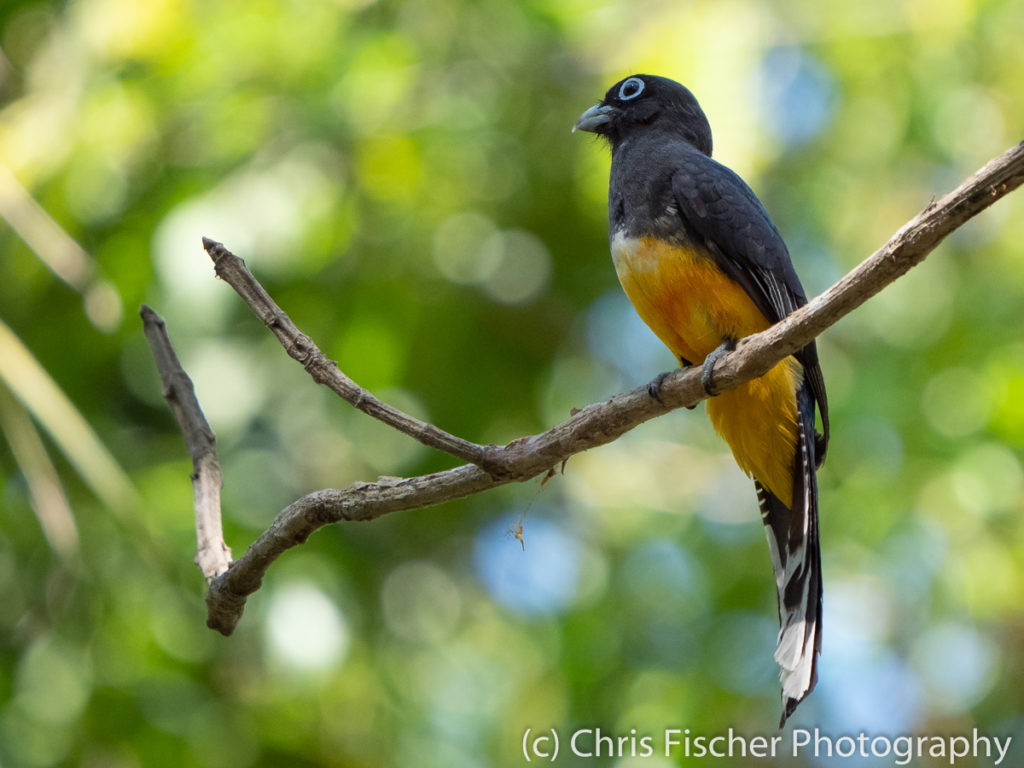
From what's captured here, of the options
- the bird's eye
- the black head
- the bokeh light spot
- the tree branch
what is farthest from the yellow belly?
the bokeh light spot

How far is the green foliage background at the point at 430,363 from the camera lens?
204 inches

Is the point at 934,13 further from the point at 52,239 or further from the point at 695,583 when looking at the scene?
the point at 52,239

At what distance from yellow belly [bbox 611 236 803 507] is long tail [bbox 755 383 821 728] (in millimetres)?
60

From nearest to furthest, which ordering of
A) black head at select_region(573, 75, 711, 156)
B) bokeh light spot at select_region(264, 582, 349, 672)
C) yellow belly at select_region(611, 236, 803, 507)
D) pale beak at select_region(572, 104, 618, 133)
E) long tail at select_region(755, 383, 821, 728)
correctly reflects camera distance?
long tail at select_region(755, 383, 821, 728)
yellow belly at select_region(611, 236, 803, 507)
black head at select_region(573, 75, 711, 156)
pale beak at select_region(572, 104, 618, 133)
bokeh light spot at select_region(264, 582, 349, 672)

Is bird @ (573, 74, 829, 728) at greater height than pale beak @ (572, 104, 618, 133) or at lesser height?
lesser

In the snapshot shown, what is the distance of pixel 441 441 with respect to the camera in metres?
2.72

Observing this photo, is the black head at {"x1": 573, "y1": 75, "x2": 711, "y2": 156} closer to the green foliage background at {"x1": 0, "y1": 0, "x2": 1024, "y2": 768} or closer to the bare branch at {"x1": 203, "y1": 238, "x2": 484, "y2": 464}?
the green foliage background at {"x1": 0, "y1": 0, "x2": 1024, "y2": 768}

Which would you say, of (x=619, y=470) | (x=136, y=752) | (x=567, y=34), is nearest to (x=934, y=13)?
(x=567, y=34)

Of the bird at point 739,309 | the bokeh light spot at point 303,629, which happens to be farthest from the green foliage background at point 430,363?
the bird at point 739,309

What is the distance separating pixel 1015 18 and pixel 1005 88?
636 millimetres

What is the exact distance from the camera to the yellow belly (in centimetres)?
381

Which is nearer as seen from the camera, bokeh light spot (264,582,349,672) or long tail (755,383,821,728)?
long tail (755,383,821,728)

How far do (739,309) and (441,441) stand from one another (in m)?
1.58

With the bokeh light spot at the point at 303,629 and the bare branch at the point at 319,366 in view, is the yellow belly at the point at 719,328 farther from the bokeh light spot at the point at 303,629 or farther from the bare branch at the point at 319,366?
the bokeh light spot at the point at 303,629
